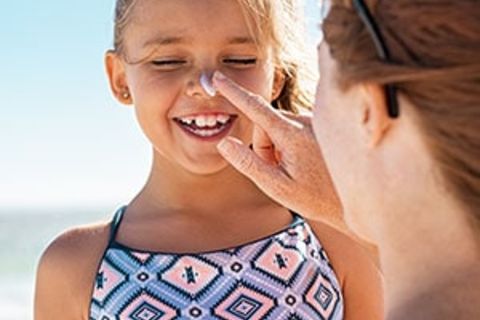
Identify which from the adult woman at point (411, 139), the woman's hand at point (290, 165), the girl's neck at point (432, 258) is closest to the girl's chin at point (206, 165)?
the woman's hand at point (290, 165)

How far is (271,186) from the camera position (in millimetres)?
1854

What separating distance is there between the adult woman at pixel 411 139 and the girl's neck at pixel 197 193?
133 centimetres

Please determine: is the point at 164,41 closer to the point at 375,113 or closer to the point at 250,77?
the point at 250,77

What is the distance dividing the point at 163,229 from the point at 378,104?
1.46 m

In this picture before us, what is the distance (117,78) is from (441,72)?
5.61 ft

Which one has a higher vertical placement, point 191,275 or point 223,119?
point 223,119

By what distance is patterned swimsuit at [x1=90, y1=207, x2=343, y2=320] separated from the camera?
2.41 metres

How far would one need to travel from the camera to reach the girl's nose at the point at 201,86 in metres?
2.40

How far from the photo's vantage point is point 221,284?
245 centimetres

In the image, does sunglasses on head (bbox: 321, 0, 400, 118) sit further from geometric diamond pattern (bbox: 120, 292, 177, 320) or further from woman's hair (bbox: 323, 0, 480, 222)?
geometric diamond pattern (bbox: 120, 292, 177, 320)

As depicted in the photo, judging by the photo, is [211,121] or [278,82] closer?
[211,121]

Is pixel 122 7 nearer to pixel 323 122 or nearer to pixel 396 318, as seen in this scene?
pixel 323 122

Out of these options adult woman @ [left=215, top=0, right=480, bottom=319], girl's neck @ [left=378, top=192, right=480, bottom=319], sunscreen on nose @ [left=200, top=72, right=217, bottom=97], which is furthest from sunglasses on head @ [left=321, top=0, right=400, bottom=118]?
sunscreen on nose @ [left=200, top=72, right=217, bottom=97]

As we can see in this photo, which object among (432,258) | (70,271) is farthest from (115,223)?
(432,258)
